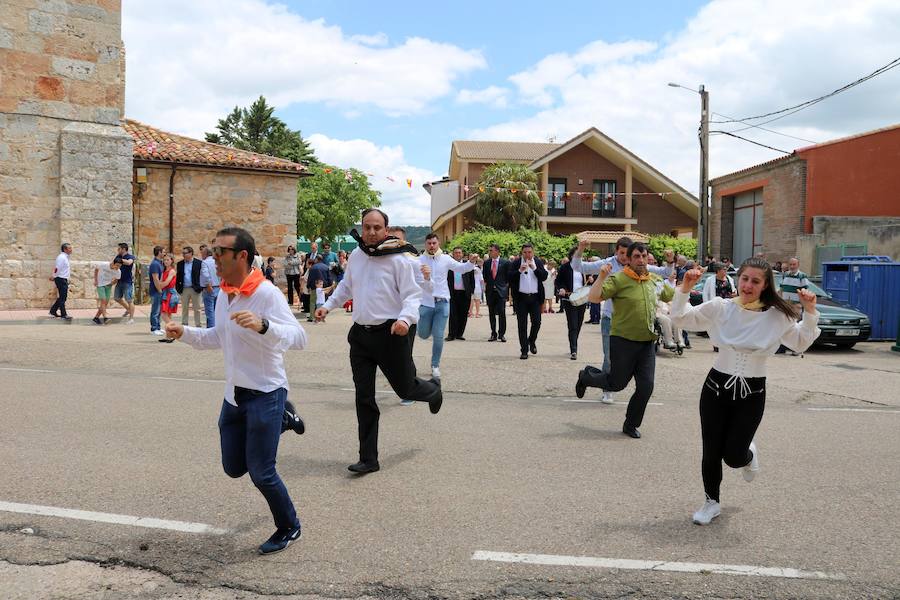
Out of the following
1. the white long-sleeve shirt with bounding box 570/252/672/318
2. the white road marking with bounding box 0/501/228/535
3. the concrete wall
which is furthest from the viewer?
the concrete wall

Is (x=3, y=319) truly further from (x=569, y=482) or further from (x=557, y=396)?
(x=569, y=482)

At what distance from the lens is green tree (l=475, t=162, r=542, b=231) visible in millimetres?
39250

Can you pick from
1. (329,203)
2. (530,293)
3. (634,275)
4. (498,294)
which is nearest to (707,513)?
(634,275)

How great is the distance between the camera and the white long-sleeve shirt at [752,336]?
176 inches

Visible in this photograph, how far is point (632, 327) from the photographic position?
7039mm

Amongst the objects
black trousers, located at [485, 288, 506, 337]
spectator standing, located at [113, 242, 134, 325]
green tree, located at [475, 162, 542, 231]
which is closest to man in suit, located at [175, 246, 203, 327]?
spectator standing, located at [113, 242, 134, 325]

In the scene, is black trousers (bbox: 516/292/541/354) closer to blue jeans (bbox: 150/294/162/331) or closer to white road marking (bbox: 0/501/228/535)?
blue jeans (bbox: 150/294/162/331)

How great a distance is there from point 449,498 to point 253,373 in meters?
1.62

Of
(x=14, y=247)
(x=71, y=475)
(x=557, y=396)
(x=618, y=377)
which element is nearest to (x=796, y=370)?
(x=557, y=396)

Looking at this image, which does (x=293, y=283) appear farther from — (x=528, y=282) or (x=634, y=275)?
(x=634, y=275)

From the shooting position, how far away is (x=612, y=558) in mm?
3893

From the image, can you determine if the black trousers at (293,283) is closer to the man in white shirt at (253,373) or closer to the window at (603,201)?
the man in white shirt at (253,373)

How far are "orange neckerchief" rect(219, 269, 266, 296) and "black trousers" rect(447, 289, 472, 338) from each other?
11494mm

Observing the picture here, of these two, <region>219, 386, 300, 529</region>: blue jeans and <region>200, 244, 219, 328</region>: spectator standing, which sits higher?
<region>200, 244, 219, 328</region>: spectator standing
